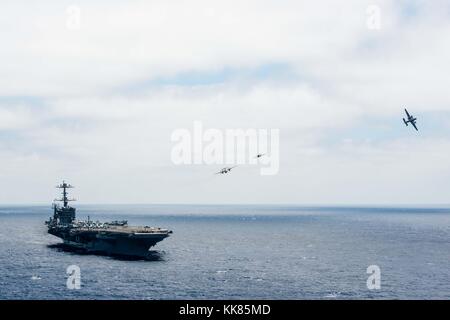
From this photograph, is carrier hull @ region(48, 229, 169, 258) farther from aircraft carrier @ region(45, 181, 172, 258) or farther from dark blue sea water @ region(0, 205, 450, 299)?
dark blue sea water @ region(0, 205, 450, 299)

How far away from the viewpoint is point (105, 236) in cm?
8594

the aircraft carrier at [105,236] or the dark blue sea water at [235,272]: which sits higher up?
the aircraft carrier at [105,236]

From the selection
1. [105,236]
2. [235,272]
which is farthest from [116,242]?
[235,272]

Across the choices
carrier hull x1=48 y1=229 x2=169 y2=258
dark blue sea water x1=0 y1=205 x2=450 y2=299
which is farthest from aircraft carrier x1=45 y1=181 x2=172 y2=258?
dark blue sea water x1=0 y1=205 x2=450 y2=299

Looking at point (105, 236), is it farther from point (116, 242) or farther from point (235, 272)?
point (235, 272)

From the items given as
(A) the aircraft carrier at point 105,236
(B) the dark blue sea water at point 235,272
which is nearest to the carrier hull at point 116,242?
(A) the aircraft carrier at point 105,236

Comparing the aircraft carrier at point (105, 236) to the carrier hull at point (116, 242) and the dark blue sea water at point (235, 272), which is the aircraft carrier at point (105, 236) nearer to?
the carrier hull at point (116, 242)

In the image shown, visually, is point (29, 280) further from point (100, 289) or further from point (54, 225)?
point (54, 225)

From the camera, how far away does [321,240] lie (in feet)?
440

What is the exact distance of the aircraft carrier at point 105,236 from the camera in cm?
8153

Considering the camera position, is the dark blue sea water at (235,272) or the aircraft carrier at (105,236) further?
the aircraft carrier at (105,236)

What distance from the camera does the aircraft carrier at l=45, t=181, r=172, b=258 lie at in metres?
81.5
